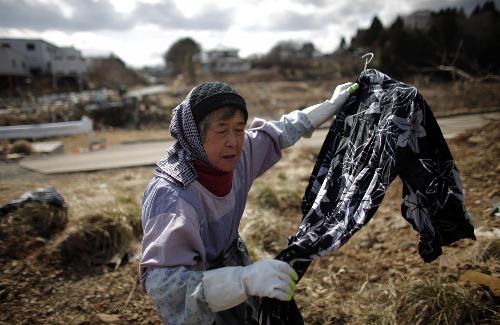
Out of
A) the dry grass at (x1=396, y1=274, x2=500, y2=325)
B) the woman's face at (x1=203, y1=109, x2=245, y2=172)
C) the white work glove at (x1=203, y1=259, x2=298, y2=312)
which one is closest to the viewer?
the white work glove at (x1=203, y1=259, x2=298, y2=312)

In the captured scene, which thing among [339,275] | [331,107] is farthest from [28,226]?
[331,107]

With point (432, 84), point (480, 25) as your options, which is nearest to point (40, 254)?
point (480, 25)

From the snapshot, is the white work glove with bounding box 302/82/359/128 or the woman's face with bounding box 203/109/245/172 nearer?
the woman's face with bounding box 203/109/245/172

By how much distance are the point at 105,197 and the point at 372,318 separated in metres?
4.06

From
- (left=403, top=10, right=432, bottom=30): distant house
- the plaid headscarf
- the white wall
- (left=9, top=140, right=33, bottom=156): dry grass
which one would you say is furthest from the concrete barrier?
the white wall

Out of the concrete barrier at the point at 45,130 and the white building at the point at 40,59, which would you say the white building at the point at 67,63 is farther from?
the concrete barrier at the point at 45,130

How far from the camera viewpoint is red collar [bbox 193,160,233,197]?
189cm

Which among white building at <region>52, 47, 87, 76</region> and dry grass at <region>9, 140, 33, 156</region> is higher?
white building at <region>52, 47, 87, 76</region>

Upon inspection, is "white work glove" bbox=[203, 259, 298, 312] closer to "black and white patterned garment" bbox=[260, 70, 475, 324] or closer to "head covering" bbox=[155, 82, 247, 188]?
"black and white patterned garment" bbox=[260, 70, 475, 324]

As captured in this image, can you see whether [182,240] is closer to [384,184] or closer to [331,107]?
[384,184]

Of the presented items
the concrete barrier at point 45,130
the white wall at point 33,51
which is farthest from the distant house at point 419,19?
the white wall at point 33,51

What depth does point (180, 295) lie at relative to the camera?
1505mm

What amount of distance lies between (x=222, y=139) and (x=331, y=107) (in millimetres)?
1014

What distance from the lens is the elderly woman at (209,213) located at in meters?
1.48
